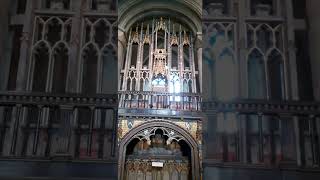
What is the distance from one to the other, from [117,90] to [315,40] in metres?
2.51

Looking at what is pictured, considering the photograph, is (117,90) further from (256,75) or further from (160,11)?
(160,11)

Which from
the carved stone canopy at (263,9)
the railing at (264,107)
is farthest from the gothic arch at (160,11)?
the railing at (264,107)

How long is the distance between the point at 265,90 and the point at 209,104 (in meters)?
0.73

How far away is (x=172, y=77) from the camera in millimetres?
12758

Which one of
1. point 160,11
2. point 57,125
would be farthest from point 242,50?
point 160,11

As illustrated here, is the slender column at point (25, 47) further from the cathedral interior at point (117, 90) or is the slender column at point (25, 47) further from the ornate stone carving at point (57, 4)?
the ornate stone carving at point (57, 4)

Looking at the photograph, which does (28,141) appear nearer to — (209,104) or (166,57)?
(209,104)

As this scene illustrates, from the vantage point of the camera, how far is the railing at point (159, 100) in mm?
11930

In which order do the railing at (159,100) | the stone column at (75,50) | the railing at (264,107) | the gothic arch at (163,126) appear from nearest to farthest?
1. the railing at (264,107)
2. the stone column at (75,50)
3. the gothic arch at (163,126)
4. the railing at (159,100)

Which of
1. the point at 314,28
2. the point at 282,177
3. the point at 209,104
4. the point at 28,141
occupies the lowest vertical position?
the point at 282,177

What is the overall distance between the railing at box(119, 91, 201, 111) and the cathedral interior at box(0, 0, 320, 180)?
6327mm

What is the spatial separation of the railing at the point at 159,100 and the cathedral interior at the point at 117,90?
6327 millimetres

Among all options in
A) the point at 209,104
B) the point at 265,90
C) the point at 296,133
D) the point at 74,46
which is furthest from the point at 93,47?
the point at 296,133

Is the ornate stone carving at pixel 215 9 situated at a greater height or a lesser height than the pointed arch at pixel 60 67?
greater
